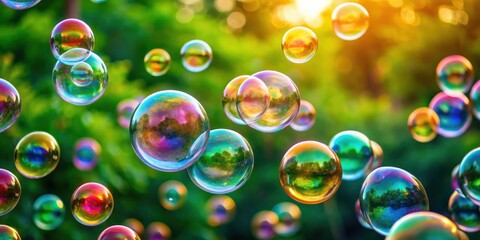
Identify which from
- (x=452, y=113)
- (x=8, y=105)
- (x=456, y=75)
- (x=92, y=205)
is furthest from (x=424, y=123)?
(x=8, y=105)

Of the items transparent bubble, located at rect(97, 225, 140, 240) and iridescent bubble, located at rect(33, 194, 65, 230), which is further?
iridescent bubble, located at rect(33, 194, 65, 230)

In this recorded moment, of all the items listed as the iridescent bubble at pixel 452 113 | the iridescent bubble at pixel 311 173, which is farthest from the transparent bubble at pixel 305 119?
the iridescent bubble at pixel 311 173

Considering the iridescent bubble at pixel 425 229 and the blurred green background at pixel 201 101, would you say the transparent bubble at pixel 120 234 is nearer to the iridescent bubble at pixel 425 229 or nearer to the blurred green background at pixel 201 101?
the iridescent bubble at pixel 425 229

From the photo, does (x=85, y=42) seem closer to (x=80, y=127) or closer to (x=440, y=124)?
(x=440, y=124)

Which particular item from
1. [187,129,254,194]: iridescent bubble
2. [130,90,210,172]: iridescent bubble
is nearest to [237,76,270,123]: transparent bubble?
[187,129,254,194]: iridescent bubble

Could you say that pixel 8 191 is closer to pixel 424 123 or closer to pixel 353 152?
pixel 353 152

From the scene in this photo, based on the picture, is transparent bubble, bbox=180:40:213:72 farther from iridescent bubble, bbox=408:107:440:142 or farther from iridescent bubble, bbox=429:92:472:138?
iridescent bubble, bbox=429:92:472:138
